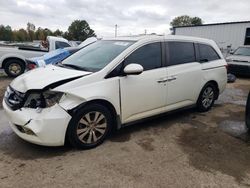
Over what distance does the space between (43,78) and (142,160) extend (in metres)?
1.85

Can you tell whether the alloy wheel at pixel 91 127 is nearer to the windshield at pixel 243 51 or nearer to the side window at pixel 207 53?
the side window at pixel 207 53

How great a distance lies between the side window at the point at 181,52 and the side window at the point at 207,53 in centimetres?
31

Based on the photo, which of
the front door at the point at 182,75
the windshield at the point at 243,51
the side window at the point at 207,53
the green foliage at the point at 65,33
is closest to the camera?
the front door at the point at 182,75

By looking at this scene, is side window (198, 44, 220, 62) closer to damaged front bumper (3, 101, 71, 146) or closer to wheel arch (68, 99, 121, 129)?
wheel arch (68, 99, 121, 129)

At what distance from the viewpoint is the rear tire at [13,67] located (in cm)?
1019

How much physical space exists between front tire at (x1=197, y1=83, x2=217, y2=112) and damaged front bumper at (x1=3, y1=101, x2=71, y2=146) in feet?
10.8

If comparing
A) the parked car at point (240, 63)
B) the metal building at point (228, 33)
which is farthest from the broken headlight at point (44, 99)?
the metal building at point (228, 33)

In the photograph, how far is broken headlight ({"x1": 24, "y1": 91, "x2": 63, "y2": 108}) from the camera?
3.57 meters

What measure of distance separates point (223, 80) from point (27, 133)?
Result: 4.59 metres

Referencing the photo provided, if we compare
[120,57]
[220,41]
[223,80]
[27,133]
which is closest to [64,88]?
[27,133]

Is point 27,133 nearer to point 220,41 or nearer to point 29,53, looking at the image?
point 29,53

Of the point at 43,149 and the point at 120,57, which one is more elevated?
the point at 120,57

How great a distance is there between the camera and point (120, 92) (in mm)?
4066

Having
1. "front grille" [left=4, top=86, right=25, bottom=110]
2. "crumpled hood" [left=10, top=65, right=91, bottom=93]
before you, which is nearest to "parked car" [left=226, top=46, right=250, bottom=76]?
"crumpled hood" [left=10, top=65, right=91, bottom=93]
